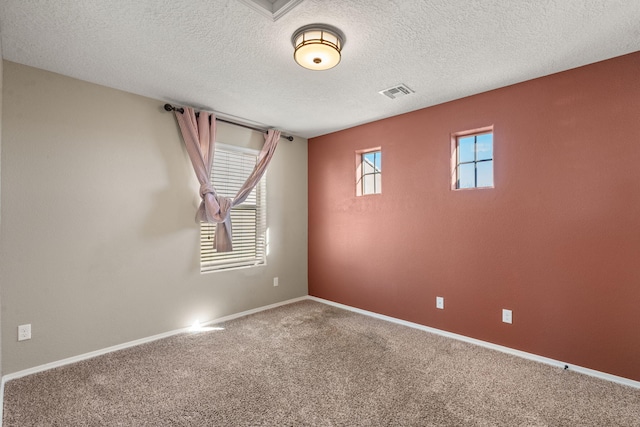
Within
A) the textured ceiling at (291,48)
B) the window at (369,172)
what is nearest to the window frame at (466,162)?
the textured ceiling at (291,48)

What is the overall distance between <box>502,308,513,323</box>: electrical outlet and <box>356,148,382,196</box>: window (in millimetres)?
1904

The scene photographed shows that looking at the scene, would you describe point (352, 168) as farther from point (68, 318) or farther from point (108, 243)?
point (68, 318)

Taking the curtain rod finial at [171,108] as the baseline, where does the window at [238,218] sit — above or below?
below

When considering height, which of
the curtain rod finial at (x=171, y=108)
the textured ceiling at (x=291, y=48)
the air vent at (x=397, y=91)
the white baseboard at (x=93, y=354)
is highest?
the textured ceiling at (x=291, y=48)

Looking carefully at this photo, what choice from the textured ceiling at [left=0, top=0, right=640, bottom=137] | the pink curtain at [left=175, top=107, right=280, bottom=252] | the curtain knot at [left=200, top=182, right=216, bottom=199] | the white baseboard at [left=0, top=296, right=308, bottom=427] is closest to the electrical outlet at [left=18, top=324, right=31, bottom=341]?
the white baseboard at [left=0, top=296, right=308, bottom=427]

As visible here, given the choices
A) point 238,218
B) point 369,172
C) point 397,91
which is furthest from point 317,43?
point 238,218

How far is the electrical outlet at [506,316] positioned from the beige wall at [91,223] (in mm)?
3037

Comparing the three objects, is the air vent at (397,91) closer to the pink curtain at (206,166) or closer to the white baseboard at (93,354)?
the pink curtain at (206,166)

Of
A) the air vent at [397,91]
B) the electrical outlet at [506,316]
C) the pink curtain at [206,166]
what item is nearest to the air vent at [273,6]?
the air vent at [397,91]

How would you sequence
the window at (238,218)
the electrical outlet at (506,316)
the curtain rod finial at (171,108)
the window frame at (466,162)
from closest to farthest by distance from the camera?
the electrical outlet at (506,316) < the window frame at (466,162) < the curtain rod finial at (171,108) < the window at (238,218)

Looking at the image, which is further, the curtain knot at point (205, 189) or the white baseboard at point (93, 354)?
the curtain knot at point (205, 189)

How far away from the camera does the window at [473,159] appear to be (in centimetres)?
310

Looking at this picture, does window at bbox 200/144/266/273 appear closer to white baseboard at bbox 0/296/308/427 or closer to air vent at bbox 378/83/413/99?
white baseboard at bbox 0/296/308/427

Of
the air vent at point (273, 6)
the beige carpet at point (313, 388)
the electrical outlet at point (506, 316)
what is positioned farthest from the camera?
the electrical outlet at point (506, 316)
